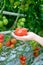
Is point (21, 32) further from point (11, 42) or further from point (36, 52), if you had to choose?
point (36, 52)

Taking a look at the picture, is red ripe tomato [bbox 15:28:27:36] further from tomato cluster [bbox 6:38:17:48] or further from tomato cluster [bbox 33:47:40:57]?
tomato cluster [bbox 33:47:40:57]

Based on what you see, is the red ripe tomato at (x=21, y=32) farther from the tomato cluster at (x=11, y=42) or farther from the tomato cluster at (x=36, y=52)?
the tomato cluster at (x=36, y=52)

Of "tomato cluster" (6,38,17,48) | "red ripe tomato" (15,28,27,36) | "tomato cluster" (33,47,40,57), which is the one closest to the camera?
"red ripe tomato" (15,28,27,36)

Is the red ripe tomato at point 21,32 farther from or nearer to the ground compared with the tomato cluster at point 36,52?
farther from the ground

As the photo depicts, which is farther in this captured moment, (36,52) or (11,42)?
(36,52)

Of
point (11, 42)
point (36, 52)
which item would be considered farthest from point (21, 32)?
point (36, 52)

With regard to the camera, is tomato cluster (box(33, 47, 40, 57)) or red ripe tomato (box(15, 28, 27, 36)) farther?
tomato cluster (box(33, 47, 40, 57))

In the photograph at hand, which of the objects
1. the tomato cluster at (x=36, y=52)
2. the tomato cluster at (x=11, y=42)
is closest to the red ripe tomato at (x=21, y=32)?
the tomato cluster at (x=11, y=42)

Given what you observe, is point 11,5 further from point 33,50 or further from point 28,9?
point 33,50

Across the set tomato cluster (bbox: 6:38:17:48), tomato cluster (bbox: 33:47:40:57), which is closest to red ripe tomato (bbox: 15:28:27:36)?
tomato cluster (bbox: 6:38:17:48)

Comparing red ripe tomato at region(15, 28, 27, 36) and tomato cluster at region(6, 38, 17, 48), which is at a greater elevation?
red ripe tomato at region(15, 28, 27, 36)

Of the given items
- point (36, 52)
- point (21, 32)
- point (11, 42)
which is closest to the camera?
point (21, 32)

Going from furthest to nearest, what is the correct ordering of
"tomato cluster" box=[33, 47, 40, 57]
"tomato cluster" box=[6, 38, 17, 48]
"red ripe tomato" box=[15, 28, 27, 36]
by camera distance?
"tomato cluster" box=[33, 47, 40, 57]
"tomato cluster" box=[6, 38, 17, 48]
"red ripe tomato" box=[15, 28, 27, 36]

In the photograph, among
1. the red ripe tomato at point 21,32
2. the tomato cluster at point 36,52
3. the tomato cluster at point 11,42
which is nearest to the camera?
the red ripe tomato at point 21,32
